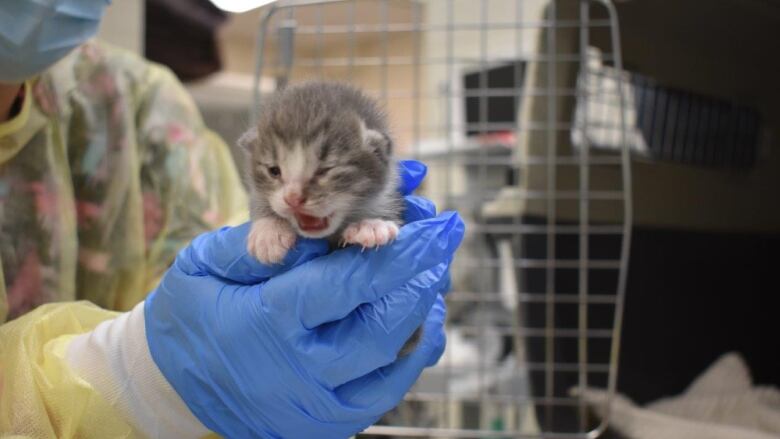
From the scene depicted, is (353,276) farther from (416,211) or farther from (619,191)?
(619,191)

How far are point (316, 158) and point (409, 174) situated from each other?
23 cm

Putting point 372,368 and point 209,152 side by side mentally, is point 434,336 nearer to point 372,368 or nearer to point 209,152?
point 372,368

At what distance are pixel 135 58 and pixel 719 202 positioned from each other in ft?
4.13

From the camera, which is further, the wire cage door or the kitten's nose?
the wire cage door

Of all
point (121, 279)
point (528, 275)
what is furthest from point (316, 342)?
point (528, 275)

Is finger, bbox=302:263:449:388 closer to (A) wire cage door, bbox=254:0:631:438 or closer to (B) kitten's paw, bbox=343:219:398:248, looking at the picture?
(B) kitten's paw, bbox=343:219:398:248

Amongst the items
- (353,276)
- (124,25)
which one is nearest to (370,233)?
(353,276)

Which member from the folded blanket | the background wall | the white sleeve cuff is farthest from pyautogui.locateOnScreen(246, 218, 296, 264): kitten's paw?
the background wall

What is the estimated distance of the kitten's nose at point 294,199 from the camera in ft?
2.31

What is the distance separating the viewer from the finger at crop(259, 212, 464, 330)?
77 centimetres

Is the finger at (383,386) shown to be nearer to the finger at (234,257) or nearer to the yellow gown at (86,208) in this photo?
the finger at (234,257)

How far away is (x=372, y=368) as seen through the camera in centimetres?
83

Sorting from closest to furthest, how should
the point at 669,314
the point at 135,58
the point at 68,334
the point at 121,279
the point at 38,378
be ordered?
the point at 38,378, the point at 68,334, the point at 121,279, the point at 135,58, the point at 669,314

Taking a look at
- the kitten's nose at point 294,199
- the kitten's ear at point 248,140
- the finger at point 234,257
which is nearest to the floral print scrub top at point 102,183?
the finger at point 234,257
